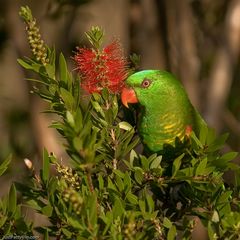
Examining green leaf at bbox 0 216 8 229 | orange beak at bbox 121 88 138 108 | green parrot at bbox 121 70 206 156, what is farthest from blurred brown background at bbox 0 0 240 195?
green leaf at bbox 0 216 8 229

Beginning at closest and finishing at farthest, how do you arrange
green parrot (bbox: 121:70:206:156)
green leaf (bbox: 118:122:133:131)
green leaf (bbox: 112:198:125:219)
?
green leaf (bbox: 112:198:125:219) < green leaf (bbox: 118:122:133:131) < green parrot (bbox: 121:70:206:156)

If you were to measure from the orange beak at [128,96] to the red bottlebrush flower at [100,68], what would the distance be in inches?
2.6

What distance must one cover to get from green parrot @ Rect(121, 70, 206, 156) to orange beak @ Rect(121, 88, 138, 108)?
0.03 meters

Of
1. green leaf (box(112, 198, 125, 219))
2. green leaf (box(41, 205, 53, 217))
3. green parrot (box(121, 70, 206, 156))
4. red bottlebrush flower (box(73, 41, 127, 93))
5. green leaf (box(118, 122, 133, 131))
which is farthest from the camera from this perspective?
green parrot (box(121, 70, 206, 156))

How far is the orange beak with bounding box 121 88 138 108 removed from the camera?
1.55m

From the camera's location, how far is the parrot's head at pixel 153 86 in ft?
5.80

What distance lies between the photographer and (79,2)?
2.86m

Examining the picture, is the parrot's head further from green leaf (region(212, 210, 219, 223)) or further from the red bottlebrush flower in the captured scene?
green leaf (region(212, 210, 219, 223))

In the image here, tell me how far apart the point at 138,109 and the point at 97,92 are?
44 centimetres

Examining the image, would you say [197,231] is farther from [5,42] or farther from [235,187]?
[235,187]

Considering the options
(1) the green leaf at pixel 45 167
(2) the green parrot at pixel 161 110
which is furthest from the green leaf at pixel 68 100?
(2) the green parrot at pixel 161 110

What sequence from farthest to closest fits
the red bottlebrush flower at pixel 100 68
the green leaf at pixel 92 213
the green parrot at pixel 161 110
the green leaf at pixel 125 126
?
the green parrot at pixel 161 110 → the green leaf at pixel 125 126 → the red bottlebrush flower at pixel 100 68 → the green leaf at pixel 92 213

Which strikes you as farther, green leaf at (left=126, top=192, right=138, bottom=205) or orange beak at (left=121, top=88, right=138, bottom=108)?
orange beak at (left=121, top=88, right=138, bottom=108)

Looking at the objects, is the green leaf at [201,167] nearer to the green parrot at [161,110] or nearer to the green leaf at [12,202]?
the green leaf at [12,202]
